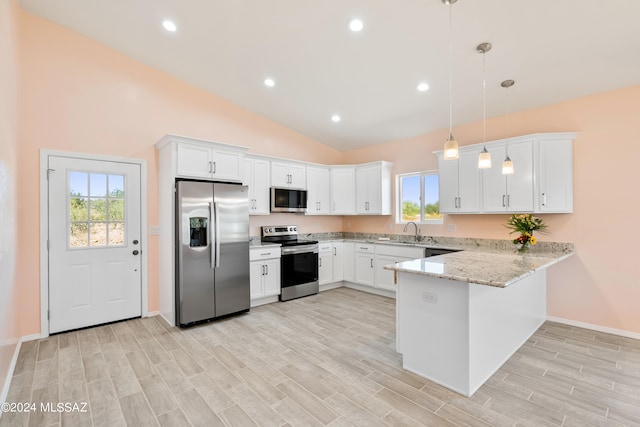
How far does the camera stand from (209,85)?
14.8 ft

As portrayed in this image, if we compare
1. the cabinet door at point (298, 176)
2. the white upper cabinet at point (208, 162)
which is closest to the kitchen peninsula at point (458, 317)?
the white upper cabinet at point (208, 162)

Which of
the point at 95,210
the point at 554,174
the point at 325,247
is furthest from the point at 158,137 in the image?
the point at 554,174

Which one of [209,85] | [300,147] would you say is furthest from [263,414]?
[300,147]

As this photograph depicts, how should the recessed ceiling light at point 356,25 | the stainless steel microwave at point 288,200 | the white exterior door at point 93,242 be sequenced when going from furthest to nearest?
the stainless steel microwave at point 288,200
the white exterior door at point 93,242
the recessed ceiling light at point 356,25

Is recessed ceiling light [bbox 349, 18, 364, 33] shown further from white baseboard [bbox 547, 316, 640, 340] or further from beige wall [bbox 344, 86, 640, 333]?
white baseboard [bbox 547, 316, 640, 340]

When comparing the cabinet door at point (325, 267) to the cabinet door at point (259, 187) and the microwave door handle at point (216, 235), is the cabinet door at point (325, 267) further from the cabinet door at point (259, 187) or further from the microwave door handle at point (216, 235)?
the microwave door handle at point (216, 235)

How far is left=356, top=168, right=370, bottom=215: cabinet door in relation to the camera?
5758mm

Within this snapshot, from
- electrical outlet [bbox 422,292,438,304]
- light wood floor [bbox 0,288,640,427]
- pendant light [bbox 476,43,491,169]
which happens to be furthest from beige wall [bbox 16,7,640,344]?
electrical outlet [bbox 422,292,438,304]

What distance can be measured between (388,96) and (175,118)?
3.14 meters

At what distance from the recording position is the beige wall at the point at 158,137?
3.40m

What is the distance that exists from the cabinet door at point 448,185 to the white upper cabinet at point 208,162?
310 cm

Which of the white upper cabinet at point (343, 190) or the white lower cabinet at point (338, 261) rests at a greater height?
the white upper cabinet at point (343, 190)

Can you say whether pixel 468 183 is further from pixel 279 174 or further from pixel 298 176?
pixel 279 174

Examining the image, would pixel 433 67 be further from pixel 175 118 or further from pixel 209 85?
pixel 175 118
